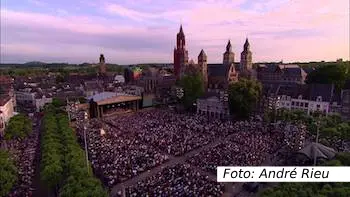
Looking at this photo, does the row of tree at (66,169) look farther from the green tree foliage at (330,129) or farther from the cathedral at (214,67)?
the cathedral at (214,67)

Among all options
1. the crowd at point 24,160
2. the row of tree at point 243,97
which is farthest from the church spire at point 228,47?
the crowd at point 24,160

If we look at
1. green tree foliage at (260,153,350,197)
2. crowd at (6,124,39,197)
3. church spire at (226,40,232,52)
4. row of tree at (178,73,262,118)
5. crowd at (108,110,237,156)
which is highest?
church spire at (226,40,232,52)

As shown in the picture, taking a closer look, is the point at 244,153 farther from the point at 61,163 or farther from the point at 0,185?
the point at 0,185

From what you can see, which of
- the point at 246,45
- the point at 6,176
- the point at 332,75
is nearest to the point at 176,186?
the point at 6,176

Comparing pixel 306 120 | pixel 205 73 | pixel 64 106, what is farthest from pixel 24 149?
pixel 205 73

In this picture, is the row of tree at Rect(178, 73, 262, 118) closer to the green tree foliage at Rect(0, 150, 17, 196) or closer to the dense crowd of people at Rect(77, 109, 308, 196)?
the dense crowd of people at Rect(77, 109, 308, 196)

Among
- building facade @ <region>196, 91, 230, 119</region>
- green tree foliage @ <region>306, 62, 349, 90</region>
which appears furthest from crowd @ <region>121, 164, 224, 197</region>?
green tree foliage @ <region>306, 62, 349, 90</region>
